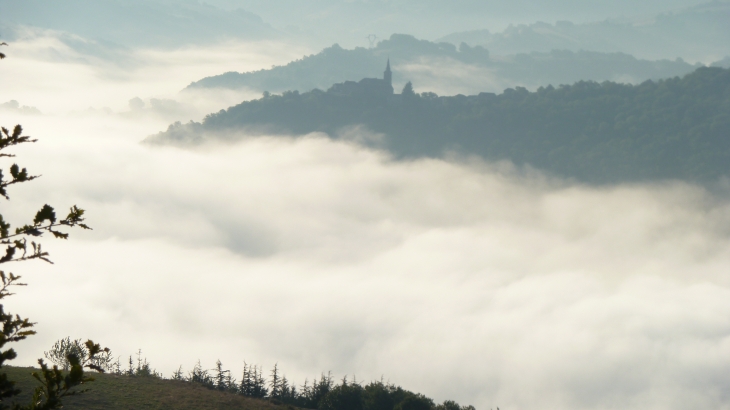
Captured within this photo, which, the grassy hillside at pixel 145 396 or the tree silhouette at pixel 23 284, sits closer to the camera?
the tree silhouette at pixel 23 284

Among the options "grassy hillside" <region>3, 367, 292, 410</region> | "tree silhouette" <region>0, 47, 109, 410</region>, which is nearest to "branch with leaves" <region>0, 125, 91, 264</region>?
"tree silhouette" <region>0, 47, 109, 410</region>

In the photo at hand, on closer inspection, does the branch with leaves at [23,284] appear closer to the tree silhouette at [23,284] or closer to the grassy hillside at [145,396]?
the tree silhouette at [23,284]

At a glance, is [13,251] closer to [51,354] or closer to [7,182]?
[7,182]

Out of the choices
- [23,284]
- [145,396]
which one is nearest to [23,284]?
[23,284]

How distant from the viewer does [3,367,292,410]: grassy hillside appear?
183 feet

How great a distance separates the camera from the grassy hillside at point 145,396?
5578 cm

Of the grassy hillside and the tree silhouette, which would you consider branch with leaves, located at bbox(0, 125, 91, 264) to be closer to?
the tree silhouette

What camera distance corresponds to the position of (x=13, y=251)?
11398 millimetres

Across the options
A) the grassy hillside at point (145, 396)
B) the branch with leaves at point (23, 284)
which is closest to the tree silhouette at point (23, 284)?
the branch with leaves at point (23, 284)

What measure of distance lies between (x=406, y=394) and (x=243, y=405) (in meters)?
26.0

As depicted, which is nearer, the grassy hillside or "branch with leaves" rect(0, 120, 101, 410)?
"branch with leaves" rect(0, 120, 101, 410)

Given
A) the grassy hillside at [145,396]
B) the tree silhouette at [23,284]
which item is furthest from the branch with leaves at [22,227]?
the grassy hillside at [145,396]

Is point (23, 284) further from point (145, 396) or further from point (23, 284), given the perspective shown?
point (145, 396)

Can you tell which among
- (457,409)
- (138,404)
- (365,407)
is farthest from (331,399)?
(138,404)
